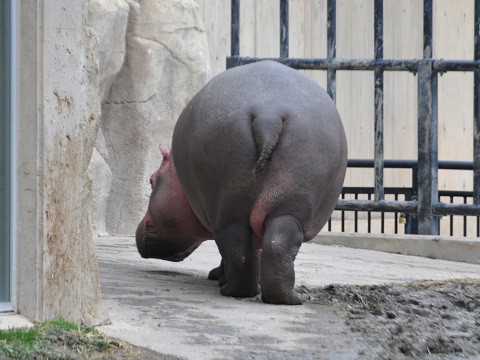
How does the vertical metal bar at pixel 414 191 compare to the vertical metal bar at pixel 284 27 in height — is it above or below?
below

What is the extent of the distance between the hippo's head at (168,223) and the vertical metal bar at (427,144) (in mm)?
2919

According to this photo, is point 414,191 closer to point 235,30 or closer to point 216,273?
point 235,30

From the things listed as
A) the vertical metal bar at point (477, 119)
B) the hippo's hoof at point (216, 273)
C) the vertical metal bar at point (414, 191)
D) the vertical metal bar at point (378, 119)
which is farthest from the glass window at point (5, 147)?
the vertical metal bar at point (414, 191)

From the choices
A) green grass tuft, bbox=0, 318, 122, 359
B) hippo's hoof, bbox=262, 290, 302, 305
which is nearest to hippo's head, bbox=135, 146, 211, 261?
hippo's hoof, bbox=262, 290, 302, 305

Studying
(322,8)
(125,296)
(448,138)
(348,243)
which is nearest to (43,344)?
(125,296)

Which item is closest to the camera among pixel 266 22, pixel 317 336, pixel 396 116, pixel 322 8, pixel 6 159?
pixel 6 159

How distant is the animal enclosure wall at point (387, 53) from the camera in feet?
44.1

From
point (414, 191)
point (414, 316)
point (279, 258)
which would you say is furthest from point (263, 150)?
point (414, 191)

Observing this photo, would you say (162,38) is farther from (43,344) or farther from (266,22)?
(43,344)

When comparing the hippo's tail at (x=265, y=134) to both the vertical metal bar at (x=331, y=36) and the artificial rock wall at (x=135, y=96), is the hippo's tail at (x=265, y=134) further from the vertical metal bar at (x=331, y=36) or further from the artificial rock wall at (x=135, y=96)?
the artificial rock wall at (x=135, y=96)

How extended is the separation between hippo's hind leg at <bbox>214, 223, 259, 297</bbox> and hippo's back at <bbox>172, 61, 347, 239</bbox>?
0.16ft

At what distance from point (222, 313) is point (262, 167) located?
713 mm

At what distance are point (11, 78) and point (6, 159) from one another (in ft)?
0.98

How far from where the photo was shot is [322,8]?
578 inches
